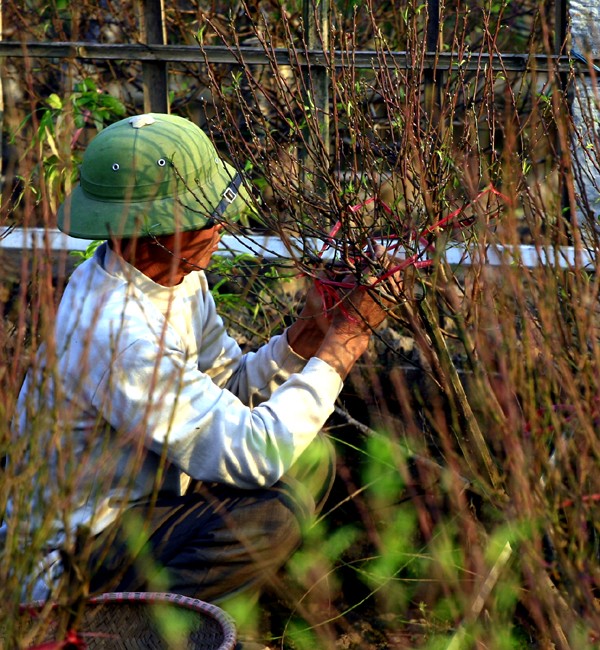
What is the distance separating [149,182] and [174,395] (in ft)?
2.07

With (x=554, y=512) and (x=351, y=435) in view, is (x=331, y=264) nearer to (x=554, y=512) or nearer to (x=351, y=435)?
(x=554, y=512)

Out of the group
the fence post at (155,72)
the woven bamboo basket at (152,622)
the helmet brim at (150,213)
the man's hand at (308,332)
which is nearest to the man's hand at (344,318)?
the man's hand at (308,332)

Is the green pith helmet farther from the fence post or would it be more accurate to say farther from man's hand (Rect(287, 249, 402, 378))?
the fence post

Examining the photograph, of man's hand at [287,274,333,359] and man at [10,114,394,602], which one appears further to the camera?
man's hand at [287,274,333,359]

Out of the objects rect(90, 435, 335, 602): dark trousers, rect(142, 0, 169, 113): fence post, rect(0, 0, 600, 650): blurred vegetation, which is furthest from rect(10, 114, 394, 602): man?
rect(142, 0, 169, 113): fence post

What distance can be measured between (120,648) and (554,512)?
1318 millimetres

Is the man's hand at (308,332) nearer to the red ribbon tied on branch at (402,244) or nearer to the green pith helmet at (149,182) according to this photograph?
the red ribbon tied on branch at (402,244)

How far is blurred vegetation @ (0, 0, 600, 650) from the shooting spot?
194 centimetres

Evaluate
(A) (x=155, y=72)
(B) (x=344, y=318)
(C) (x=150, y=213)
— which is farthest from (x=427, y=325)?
(A) (x=155, y=72)

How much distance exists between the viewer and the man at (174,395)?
2.74m

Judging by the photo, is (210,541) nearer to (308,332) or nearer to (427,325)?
(308,332)

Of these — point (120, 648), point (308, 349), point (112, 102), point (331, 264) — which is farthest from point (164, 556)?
point (112, 102)

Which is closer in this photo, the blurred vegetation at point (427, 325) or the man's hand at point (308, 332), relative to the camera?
the blurred vegetation at point (427, 325)

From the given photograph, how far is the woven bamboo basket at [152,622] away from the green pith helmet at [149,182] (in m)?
1.00
